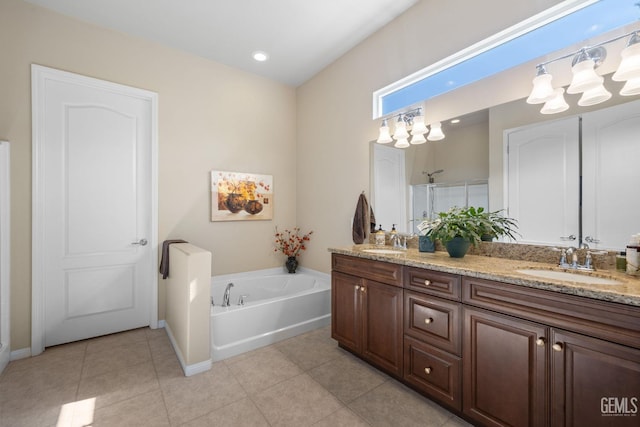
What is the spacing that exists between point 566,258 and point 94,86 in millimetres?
4011

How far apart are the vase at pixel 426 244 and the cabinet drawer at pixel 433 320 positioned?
0.54 meters

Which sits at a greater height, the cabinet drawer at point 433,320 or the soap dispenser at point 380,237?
the soap dispenser at point 380,237

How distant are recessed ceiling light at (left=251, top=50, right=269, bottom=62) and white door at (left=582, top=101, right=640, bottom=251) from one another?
292 cm

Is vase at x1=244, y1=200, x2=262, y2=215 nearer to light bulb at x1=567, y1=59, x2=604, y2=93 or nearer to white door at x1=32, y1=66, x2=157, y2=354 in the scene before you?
white door at x1=32, y1=66, x2=157, y2=354

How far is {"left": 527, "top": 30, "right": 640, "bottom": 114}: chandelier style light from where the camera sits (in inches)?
54.3

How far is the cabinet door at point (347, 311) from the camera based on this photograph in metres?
2.21

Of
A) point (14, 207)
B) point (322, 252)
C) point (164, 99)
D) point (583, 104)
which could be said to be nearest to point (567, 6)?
point (583, 104)

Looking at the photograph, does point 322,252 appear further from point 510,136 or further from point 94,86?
point 94,86

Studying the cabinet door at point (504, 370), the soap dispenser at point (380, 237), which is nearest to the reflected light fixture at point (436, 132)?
the soap dispenser at point (380, 237)

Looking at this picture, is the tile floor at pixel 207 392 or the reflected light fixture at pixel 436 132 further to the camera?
the reflected light fixture at pixel 436 132

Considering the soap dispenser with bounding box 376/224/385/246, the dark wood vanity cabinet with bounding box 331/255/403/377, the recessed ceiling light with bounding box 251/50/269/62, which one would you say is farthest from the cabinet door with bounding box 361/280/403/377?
the recessed ceiling light with bounding box 251/50/269/62

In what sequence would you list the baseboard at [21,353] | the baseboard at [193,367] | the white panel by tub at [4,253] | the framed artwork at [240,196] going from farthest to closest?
1. the framed artwork at [240,196]
2. the baseboard at [21,353]
3. the white panel by tub at [4,253]
4. the baseboard at [193,367]

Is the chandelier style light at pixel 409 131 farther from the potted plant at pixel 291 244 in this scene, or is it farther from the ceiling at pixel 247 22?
the potted plant at pixel 291 244

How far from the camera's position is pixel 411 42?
97.8 inches
